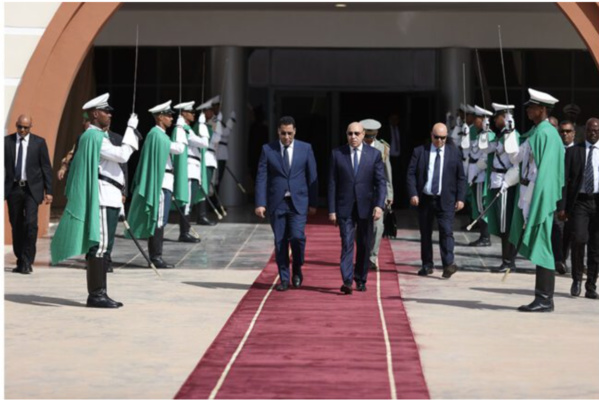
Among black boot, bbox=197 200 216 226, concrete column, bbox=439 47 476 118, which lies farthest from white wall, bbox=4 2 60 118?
concrete column, bbox=439 47 476 118

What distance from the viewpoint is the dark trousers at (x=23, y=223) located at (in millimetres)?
14344

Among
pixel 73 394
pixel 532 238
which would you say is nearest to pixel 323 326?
pixel 532 238

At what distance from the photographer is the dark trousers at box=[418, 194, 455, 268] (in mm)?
14125

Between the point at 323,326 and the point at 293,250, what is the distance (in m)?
2.43

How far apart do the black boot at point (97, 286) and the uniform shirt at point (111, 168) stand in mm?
550

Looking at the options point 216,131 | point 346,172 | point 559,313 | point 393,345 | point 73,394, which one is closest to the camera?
point 73,394

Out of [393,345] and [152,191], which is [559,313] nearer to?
[393,345]

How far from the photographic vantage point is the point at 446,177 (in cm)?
1429

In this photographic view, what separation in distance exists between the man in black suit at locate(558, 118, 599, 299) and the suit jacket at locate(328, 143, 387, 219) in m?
1.79

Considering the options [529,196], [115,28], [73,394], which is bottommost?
[73,394]

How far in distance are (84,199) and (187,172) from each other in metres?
5.50

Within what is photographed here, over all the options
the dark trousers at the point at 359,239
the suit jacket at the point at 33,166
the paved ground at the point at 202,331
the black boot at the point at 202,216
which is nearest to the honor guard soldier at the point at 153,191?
the paved ground at the point at 202,331

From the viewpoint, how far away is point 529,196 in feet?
38.5

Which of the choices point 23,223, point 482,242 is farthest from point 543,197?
point 482,242
